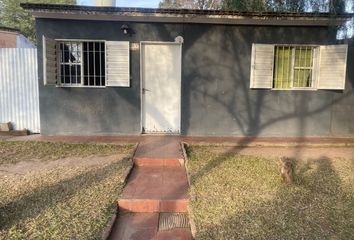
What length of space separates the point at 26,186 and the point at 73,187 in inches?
28.1

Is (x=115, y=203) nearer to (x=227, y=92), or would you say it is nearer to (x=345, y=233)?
(x=345, y=233)

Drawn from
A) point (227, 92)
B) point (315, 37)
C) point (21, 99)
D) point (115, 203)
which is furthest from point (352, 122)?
point (21, 99)

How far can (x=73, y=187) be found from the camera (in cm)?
500

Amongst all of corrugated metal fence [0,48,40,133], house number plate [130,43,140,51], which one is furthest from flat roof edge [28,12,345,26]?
corrugated metal fence [0,48,40,133]

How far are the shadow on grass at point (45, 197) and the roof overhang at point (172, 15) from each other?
3921 mm

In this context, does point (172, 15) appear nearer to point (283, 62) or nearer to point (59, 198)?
point (283, 62)

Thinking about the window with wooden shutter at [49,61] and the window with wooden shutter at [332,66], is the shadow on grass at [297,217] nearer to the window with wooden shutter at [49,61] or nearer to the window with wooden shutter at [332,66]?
the window with wooden shutter at [332,66]

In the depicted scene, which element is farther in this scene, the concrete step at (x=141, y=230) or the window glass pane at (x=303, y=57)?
the window glass pane at (x=303, y=57)

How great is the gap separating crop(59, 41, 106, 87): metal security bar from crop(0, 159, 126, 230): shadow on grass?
341 cm

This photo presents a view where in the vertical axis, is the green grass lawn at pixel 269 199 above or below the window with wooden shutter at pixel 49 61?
below

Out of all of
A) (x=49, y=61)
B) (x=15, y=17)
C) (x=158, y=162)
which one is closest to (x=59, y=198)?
(x=158, y=162)

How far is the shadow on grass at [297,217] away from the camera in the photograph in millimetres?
3711

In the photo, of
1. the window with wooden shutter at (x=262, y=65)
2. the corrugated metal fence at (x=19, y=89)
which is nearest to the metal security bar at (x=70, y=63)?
the corrugated metal fence at (x=19, y=89)

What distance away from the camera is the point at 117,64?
840 cm
